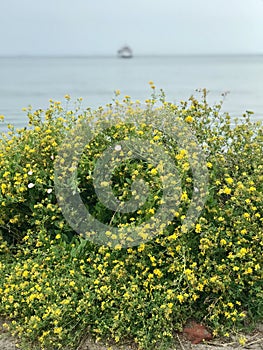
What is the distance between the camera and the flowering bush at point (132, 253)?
315 cm

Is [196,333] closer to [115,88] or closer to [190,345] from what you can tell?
[190,345]

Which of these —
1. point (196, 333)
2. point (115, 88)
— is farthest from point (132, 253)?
point (115, 88)

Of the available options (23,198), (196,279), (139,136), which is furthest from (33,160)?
(196,279)

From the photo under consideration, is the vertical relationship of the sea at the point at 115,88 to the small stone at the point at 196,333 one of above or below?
above

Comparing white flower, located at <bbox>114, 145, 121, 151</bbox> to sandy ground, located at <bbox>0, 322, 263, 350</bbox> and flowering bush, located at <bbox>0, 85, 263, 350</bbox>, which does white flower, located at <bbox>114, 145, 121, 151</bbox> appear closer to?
flowering bush, located at <bbox>0, 85, 263, 350</bbox>

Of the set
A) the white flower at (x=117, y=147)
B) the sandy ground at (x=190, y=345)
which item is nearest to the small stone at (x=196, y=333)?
the sandy ground at (x=190, y=345)

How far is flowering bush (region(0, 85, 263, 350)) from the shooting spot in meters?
3.15

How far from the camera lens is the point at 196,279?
125 inches

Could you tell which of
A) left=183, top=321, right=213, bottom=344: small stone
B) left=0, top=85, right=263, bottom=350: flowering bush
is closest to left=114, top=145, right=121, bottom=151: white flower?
left=0, top=85, right=263, bottom=350: flowering bush

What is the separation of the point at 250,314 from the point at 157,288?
615mm

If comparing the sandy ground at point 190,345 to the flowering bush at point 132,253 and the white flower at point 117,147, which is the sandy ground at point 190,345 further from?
the white flower at point 117,147

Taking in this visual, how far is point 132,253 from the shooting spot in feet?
10.7

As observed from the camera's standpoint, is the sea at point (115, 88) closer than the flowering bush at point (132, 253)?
No

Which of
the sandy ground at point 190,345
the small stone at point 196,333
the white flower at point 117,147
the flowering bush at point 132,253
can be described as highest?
the white flower at point 117,147
